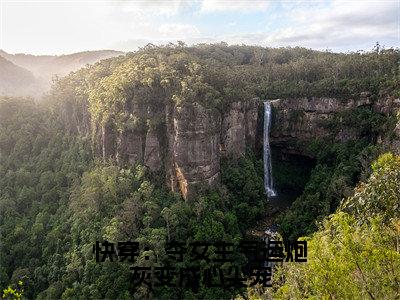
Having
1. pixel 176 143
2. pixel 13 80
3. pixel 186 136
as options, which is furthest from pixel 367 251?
pixel 13 80

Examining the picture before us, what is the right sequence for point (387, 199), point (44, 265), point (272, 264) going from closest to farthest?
point (387, 199) < point (44, 265) < point (272, 264)

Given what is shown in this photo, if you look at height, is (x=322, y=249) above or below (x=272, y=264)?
above

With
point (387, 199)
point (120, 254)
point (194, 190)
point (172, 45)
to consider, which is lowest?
point (120, 254)

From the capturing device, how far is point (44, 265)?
27.6 metres

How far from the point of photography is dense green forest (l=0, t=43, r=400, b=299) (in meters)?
25.8

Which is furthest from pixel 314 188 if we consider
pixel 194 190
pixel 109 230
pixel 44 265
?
pixel 44 265

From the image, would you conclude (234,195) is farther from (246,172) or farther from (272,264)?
(272,264)

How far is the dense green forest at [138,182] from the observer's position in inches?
1015

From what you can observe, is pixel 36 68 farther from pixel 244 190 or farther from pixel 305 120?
pixel 244 190

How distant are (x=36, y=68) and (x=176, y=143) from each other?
77.7m

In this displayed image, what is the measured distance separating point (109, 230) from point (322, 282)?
1835cm

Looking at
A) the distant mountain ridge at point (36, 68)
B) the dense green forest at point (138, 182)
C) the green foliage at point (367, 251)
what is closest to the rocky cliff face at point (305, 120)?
the dense green forest at point (138, 182)

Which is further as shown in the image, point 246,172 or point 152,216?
point 246,172

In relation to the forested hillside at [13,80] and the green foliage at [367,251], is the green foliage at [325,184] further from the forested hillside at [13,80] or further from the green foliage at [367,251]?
the forested hillside at [13,80]
